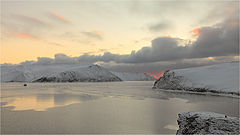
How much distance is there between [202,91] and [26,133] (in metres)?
23.1

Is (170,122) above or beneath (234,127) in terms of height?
beneath

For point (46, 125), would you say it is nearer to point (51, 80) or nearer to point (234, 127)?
point (234, 127)

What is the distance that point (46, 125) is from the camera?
6.73 meters

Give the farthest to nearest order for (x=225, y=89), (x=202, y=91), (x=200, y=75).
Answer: (x=200, y=75)
(x=202, y=91)
(x=225, y=89)

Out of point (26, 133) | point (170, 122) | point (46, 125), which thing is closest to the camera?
point (26, 133)

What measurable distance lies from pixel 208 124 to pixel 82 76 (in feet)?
405

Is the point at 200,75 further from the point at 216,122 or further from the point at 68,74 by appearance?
the point at 68,74

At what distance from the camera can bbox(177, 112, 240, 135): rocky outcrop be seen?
3.90 m

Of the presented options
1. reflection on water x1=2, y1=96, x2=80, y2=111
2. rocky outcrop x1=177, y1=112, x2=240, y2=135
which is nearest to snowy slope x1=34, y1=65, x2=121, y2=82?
reflection on water x1=2, y1=96, x2=80, y2=111

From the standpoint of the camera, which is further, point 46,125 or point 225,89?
point 225,89

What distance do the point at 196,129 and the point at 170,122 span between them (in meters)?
3.13

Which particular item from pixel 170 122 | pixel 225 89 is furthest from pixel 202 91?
pixel 170 122

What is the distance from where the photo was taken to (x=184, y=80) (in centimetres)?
2730

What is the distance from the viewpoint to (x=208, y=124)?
4.21 meters
